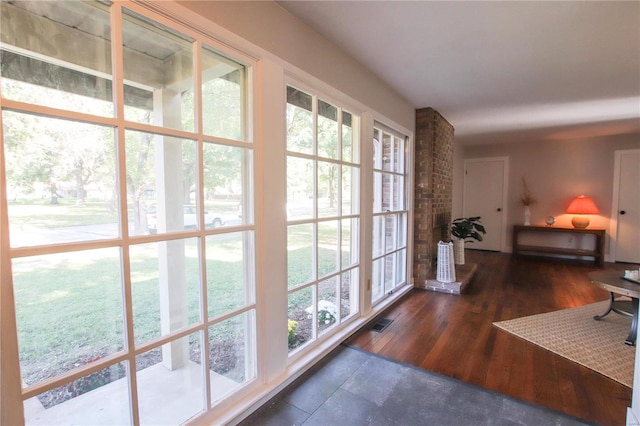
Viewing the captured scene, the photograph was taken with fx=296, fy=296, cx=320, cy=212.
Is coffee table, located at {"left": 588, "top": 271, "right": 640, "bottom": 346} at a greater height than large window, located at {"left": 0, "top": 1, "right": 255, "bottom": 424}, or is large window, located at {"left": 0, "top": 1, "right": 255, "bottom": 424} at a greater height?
large window, located at {"left": 0, "top": 1, "right": 255, "bottom": 424}

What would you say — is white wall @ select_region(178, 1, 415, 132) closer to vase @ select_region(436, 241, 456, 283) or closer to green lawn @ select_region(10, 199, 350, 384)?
green lawn @ select_region(10, 199, 350, 384)

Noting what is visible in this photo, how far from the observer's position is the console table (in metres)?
5.14

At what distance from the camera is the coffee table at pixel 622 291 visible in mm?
2301

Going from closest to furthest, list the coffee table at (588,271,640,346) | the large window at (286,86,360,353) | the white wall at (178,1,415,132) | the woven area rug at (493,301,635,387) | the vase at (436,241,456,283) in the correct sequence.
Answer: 1. the white wall at (178,1,415,132)
2. the large window at (286,86,360,353)
3. the woven area rug at (493,301,635,387)
4. the coffee table at (588,271,640,346)
5. the vase at (436,241,456,283)

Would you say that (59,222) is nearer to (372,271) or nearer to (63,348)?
(63,348)

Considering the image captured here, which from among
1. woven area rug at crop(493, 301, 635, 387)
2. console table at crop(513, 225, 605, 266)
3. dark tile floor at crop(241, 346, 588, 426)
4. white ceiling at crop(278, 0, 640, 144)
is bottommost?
woven area rug at crop(493, 301, 635, 387)

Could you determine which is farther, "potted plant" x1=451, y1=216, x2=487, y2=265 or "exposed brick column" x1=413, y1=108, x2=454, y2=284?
"potted plant" x1=451, y1=216, x2=487, y2=265

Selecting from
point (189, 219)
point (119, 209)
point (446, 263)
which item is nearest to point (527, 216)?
point (446, 263)

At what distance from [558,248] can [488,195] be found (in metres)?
1.56

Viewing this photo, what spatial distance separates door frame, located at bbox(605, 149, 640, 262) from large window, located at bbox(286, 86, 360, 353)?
18.2ft

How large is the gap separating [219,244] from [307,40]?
1408 millimetres

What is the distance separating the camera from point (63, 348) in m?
1.03

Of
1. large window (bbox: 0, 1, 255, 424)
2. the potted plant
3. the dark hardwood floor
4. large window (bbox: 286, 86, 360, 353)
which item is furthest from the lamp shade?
large window (bbox: 0, 1, 255, 424)

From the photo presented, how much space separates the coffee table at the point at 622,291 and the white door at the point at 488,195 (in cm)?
345
